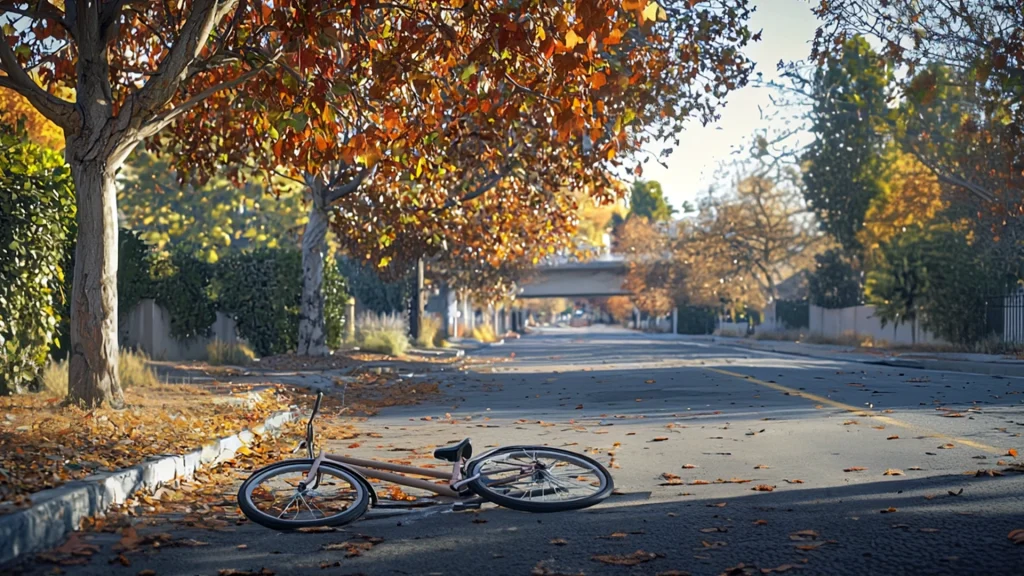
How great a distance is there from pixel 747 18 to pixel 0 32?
13.6 meters

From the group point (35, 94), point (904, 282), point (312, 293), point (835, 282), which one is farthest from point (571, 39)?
point (835, 282)

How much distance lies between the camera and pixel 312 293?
88.7 feet

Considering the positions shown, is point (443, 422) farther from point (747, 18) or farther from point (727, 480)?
point (747, 18)

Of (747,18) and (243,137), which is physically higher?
(747,18)

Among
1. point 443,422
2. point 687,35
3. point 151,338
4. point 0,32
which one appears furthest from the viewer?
point 151,338

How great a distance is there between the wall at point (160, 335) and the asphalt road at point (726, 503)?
11608 millimetres

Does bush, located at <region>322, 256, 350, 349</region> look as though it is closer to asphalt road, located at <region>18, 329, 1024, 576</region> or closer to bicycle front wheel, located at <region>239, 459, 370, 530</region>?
asphalt road, located at <region>18, 329, 1024, 576</region>

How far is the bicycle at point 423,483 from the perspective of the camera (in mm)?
7164

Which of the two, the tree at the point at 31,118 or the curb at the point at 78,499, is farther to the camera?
the tree at the point at 31,118

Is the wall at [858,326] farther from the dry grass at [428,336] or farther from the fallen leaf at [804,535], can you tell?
the fallen leaf at [804,535]

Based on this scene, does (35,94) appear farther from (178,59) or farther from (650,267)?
(650,267)

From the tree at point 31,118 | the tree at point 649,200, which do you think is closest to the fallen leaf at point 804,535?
the tree at point 31,118

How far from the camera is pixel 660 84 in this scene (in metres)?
21.8

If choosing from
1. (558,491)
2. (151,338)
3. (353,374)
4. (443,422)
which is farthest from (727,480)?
(151,338)
